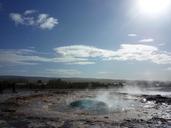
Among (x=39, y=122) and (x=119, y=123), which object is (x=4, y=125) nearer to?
(x=39, y=122)

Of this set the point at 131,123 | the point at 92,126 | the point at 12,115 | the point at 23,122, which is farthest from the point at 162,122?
the point at 12,115

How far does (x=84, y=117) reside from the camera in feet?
68.8

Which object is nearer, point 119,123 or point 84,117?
point 119,123

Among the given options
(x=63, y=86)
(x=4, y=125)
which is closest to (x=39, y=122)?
(x=4, y=125)

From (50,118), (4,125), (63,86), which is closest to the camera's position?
(4,125)

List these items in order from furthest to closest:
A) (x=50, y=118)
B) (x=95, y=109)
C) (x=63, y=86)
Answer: (x=63, y=86), (x=95, y=109), (x=50, y=118)

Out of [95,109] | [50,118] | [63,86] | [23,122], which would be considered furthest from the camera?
[63,86]

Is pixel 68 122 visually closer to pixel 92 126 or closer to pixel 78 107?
pixel 92 126

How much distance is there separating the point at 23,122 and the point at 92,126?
190 inches

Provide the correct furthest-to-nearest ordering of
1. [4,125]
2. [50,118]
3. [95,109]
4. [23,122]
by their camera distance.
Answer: [95,109] → [50,118] → [23,122] → [4,125]

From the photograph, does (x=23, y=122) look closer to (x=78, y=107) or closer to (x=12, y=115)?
(x=12, y=115)

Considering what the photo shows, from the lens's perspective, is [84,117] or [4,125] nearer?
[4,125]

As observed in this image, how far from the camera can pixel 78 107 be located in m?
27.0

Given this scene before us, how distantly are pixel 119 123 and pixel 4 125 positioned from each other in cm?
778
